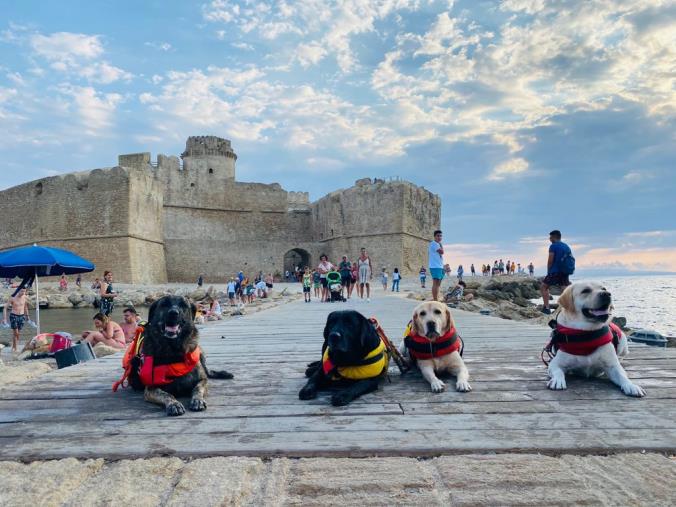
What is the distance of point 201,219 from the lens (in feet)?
122

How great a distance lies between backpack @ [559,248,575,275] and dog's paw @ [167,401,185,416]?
6426 millimetres

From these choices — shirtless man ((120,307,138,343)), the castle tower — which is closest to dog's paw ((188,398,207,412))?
shirtless man ((120,307,138,343))

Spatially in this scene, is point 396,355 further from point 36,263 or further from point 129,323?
point 36,263

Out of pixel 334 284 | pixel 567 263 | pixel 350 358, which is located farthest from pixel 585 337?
pixel 334 284

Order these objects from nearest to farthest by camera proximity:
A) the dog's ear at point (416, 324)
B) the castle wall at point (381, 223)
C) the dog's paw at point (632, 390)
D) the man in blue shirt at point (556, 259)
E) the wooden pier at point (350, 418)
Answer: the wooden pier at point (350, 418)
the dog's paw at point (632, 390)
the dog's ear at point (416, 324)
the man in blue shirt at point (556, 259)
the castle wall at point (381, 223)

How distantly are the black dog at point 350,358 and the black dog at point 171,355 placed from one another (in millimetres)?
631

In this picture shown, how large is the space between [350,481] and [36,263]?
849 centimetres

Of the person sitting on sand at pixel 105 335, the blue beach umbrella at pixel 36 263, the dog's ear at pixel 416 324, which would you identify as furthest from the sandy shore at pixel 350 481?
the blue beach umbrella at pixel 36 263

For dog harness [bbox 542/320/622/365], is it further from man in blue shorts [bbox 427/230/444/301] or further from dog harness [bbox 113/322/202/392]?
man in blue shorts [bbox 427/230/444/301]

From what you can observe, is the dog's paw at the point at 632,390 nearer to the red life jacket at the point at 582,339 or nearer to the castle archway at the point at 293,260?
the red life jacket at the point at 582,339

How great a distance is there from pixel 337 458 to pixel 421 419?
0.58 meters

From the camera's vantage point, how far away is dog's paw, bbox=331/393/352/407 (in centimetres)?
245

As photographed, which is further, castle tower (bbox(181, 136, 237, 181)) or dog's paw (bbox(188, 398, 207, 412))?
castle tower (bbox(181, 136, 237, 181))

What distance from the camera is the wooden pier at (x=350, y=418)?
6.20 feet
